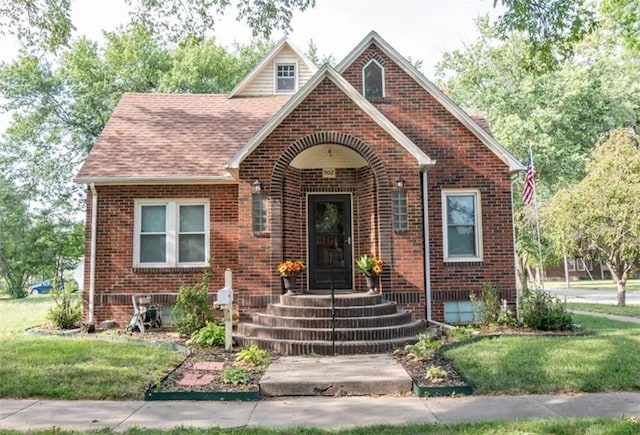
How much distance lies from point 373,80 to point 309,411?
8705mm

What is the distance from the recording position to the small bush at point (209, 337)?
28.3ft

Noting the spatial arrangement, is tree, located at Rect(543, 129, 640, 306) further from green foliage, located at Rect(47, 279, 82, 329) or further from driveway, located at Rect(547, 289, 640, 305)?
green foliage, located at Rect(47, 279, 82, 329)

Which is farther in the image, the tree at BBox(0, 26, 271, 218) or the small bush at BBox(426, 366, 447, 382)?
the tree at BBox(0, 26, 271, 218)

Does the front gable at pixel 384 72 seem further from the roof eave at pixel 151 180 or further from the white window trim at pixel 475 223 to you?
the roof eave at pixel 151 180

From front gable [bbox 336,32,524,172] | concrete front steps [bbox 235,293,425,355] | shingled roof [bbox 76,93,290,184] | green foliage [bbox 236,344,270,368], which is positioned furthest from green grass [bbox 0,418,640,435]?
front gable [bbox 336,32,524,172]

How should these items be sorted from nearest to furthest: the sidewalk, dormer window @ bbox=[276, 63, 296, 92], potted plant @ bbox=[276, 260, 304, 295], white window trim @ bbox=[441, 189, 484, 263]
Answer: the sidewalk → potted plant @ bbox=[276, 260, 304, 295] → white window trim @ bbox=[441, 189, 484, 263] → dormer window @ bbox=[276, 63, 296, 92]

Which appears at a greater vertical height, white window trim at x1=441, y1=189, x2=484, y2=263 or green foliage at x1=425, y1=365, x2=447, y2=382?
white window trim at x1=441, y1=189, x2=484, y2=263

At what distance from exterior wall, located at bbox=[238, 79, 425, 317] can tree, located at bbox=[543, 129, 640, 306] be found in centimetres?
1062

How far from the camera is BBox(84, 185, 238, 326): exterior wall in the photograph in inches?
422

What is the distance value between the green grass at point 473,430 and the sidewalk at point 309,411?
0.75ft

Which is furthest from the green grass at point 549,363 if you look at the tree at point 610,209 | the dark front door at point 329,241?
the tree at point 610,209

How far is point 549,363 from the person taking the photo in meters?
6.73


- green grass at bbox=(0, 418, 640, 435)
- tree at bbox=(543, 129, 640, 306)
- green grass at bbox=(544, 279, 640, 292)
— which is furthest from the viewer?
green grass at bbox=(544, 279, 640, 292)

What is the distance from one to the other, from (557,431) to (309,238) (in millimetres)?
7452
